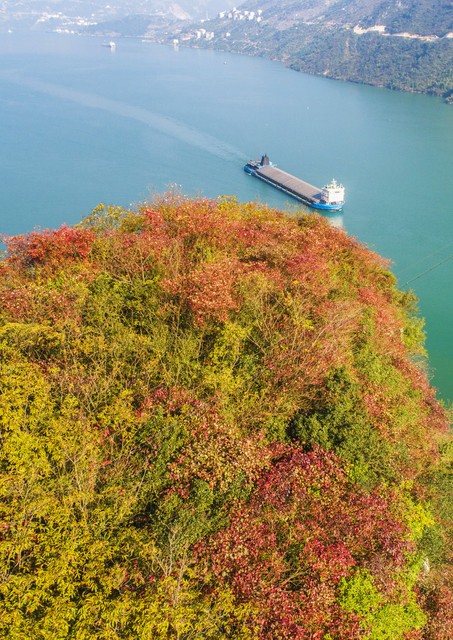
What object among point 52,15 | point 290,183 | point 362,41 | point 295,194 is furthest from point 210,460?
point 52,15

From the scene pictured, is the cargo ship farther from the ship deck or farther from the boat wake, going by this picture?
the boat wake

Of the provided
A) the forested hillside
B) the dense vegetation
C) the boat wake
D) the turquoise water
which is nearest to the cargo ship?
the turquoise water

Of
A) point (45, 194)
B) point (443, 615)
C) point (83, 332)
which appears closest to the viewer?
point (443, 615)

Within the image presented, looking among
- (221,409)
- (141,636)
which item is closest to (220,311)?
(221,409)

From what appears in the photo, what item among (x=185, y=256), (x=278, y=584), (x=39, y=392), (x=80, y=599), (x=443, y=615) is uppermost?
(x=185, y=256)

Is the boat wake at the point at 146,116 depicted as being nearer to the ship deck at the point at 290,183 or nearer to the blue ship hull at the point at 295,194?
the blue ship hull at the point at 295,194

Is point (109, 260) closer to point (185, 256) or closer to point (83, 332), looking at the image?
point (185, 256)

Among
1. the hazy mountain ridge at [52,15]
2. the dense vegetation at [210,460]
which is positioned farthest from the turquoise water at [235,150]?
the hazy mountain ridge at [52,15]

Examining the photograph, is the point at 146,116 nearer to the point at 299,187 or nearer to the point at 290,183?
the point at 290,183
